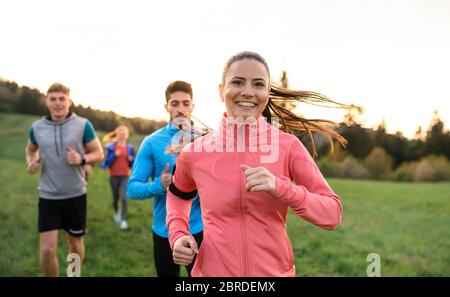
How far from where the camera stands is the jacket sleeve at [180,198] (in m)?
2.65

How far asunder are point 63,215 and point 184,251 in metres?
3.20

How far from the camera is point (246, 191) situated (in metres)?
2.37

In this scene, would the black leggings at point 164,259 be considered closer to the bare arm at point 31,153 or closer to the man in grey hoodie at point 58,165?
the man in grey hoodie at point 58,165

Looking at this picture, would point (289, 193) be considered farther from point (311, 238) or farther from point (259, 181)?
point (311, 238)

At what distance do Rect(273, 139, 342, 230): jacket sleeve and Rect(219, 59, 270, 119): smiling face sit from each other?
27 cm

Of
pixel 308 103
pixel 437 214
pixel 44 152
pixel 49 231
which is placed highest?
pixel 308 103

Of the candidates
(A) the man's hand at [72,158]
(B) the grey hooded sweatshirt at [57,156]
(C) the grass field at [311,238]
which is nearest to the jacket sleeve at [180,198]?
(A) the man's hand at [72,158]

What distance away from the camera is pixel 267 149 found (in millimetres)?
2447

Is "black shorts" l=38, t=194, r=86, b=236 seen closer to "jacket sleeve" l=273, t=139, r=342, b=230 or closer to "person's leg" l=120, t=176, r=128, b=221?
"jacket sleeve" l=273, t=139, r=342, b=230

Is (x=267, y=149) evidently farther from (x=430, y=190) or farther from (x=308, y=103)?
(x=430, y=190)

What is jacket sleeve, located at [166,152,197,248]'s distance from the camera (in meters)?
2.65

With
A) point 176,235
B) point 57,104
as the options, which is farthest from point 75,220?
point 176,235
